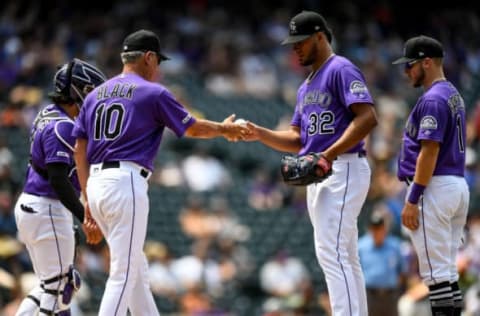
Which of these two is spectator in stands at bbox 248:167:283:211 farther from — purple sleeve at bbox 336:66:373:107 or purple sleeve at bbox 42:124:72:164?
purple sleeve at bbox 336:66:373:107

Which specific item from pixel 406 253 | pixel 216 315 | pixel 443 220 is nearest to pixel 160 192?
pixel 216 315

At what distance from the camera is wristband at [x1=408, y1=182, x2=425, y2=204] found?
770cm

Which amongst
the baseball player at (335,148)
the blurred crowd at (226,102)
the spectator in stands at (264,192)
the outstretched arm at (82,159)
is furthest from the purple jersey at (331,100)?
the spectator in stands at (264,192)

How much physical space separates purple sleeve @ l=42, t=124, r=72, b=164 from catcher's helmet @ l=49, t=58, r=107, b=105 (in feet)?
1.20

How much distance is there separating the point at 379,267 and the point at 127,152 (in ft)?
15.3

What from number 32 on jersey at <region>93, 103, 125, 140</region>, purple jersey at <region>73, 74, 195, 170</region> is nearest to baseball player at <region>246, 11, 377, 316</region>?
purple jersey at <region>73, 74, 195, 170</region>

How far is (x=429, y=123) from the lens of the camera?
7.67m

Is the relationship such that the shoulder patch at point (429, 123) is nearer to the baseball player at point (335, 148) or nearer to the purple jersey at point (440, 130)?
the purple jersey at point (440, 130)

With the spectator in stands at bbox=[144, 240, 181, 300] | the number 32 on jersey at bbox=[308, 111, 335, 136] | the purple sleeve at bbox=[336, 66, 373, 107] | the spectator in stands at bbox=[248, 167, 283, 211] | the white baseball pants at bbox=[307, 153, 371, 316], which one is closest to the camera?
the white baseball pants at bbox=[307, 153, 371, 316]

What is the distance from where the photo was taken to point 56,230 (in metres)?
8.30

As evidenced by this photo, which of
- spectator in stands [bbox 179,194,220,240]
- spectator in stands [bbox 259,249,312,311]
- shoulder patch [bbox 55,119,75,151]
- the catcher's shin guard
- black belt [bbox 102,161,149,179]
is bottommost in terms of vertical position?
spectator in stands [bbox 259,249,312,311]

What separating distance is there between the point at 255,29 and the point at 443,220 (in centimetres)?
1425

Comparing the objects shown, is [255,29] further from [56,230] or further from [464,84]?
[56,230]

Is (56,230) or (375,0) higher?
(375,0)
